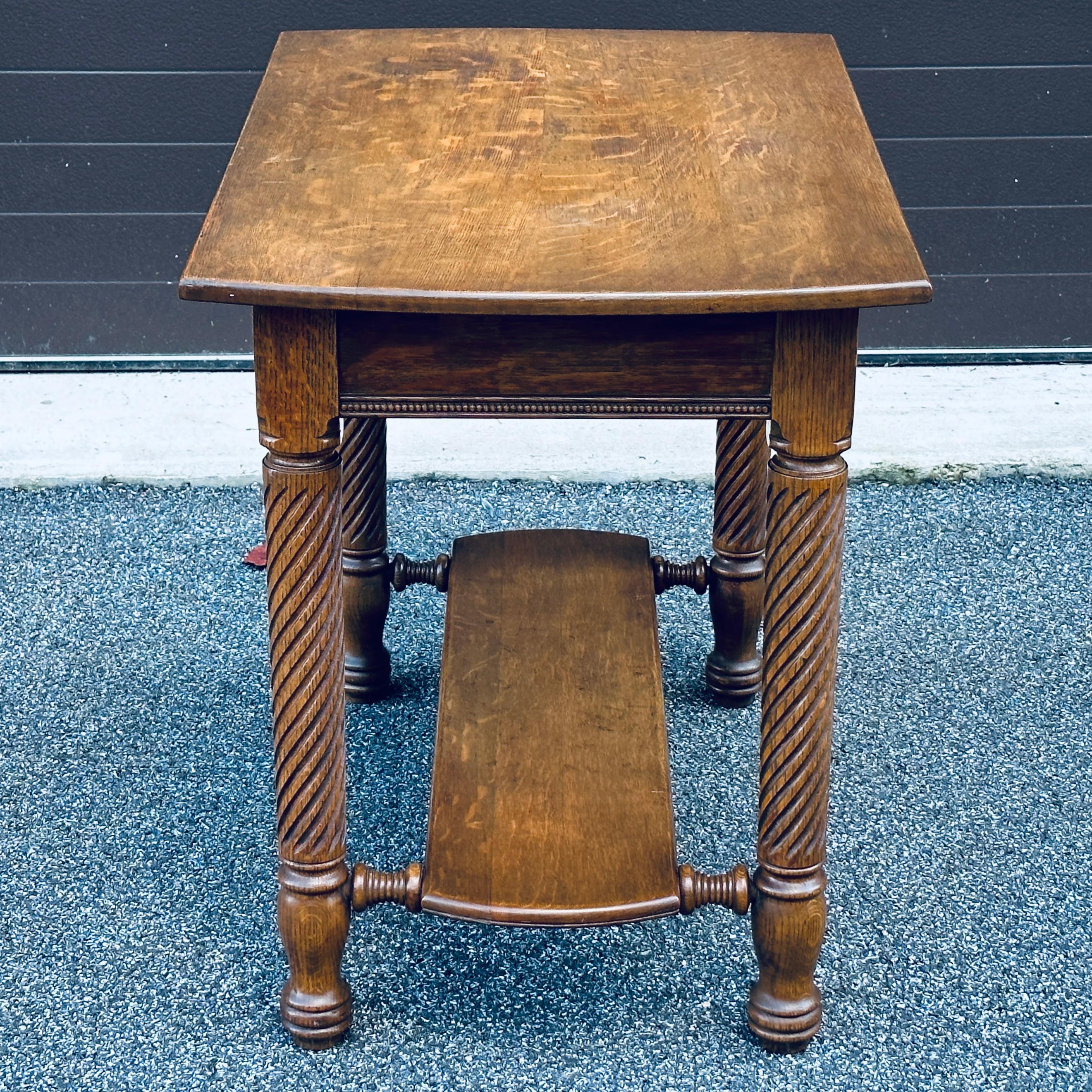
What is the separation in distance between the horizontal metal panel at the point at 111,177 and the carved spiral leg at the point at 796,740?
7.02 feet

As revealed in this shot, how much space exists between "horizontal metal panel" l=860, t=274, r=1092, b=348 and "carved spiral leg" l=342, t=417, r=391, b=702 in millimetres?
1545

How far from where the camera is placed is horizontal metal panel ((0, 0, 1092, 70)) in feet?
10.6

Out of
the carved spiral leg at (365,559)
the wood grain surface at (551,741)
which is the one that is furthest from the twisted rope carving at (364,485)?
the wood grain surface at (551,741)

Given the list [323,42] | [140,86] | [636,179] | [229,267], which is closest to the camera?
[229,267]

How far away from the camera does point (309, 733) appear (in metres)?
1.70

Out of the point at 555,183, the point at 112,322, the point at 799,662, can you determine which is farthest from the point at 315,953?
the point at 112,322

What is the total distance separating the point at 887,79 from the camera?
10.9ft

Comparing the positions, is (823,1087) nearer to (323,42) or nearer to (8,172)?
(323,42)

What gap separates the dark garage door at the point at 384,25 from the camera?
10.6 ft

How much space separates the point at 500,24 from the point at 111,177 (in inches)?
36.5

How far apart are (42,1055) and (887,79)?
2.60m

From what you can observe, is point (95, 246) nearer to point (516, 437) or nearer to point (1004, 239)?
point (516, 437)

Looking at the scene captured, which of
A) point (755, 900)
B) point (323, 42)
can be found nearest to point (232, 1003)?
point (755, 900)

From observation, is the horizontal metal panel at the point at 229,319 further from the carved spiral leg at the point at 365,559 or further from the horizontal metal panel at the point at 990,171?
the carved spiral leg at the point at 365,559
